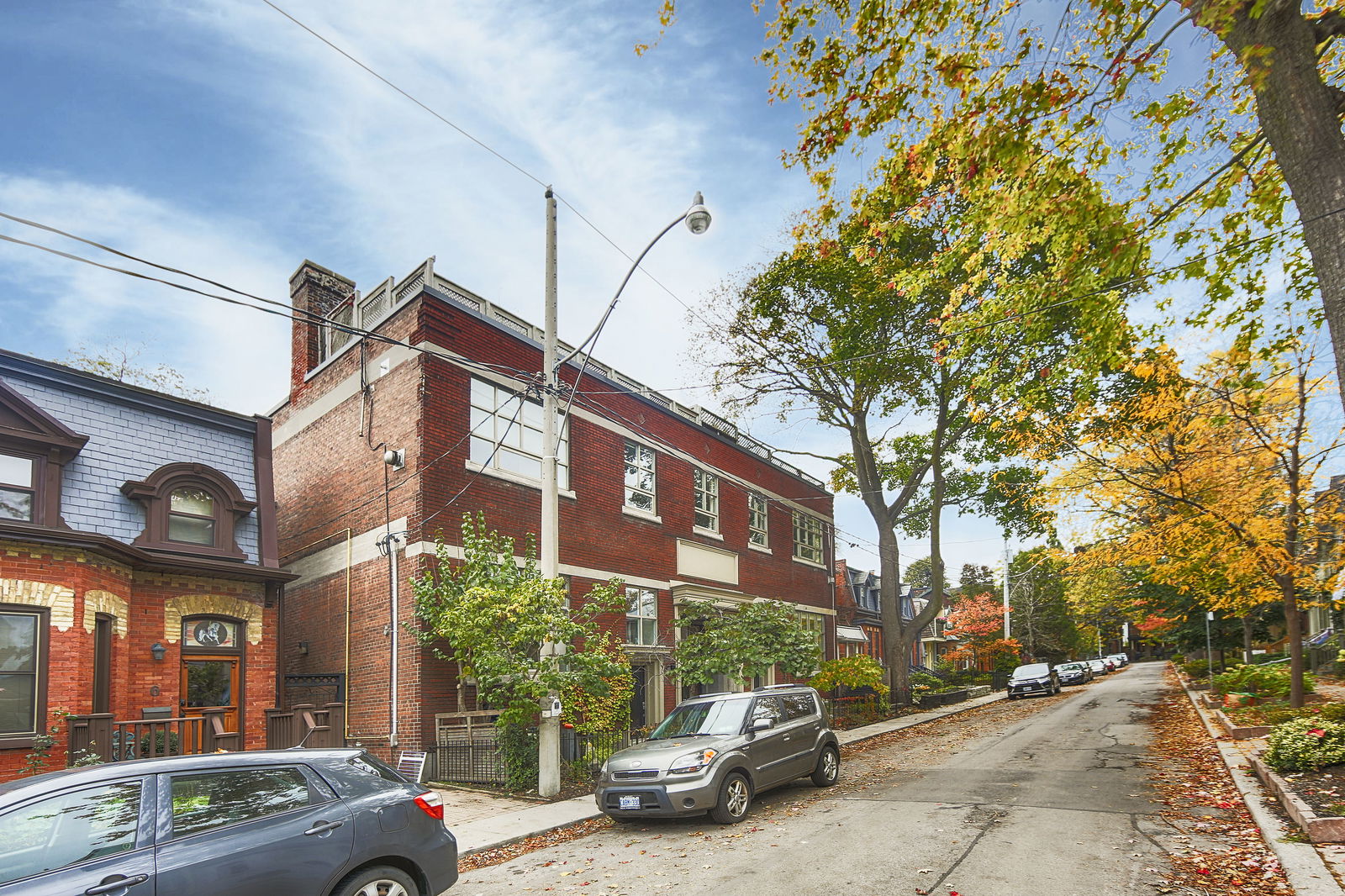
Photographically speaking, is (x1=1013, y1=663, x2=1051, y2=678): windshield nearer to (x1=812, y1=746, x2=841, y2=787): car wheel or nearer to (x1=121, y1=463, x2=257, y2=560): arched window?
(x1=812, y1=746, x2=841, y2=787): car wheel

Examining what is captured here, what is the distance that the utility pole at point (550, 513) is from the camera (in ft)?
41.5

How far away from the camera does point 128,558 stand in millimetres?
13125

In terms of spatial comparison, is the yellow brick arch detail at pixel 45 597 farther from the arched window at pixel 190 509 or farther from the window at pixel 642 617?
the window at pixel 642 617

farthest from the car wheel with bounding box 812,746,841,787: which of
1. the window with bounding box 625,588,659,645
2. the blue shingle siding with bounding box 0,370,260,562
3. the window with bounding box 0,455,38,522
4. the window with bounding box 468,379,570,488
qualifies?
the window with bounding box 0,455,38,522

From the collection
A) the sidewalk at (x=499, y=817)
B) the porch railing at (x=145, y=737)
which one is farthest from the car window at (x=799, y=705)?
the porch railing at (x=145, y=737)

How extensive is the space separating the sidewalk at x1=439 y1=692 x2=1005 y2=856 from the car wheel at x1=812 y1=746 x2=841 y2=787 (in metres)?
3.41

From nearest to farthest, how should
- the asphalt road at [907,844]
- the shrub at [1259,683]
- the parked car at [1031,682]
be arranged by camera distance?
the asphalt road at [907,844] → the shrub at [1259,683] → the parked car at [1031,682]

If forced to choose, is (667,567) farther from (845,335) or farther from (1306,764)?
(1306,764)

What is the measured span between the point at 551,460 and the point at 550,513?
854 mm

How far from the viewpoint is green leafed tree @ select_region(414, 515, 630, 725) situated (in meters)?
12.5

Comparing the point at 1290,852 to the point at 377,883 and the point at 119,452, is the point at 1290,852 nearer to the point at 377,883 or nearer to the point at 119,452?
the point at 377,883

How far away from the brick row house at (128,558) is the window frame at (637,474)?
8.21 metres

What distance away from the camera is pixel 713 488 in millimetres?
25828

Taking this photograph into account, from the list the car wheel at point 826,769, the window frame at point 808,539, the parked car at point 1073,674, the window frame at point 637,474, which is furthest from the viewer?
the parked car at point 1073,674
